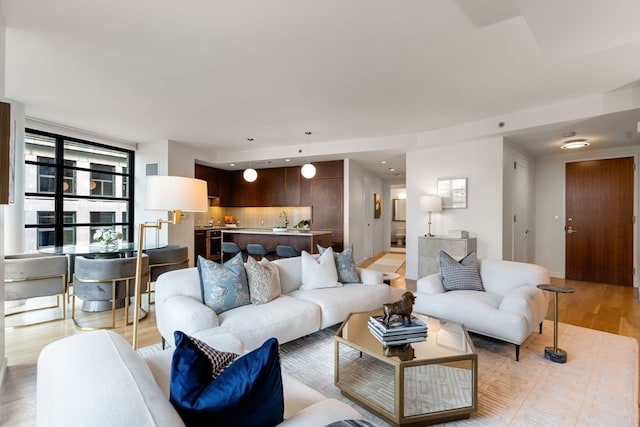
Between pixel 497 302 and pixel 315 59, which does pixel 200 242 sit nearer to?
pixel 315 59

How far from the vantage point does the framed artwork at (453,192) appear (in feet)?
17.6

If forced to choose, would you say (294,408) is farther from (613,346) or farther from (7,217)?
(7,217)

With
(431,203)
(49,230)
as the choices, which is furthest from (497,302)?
(49,230)

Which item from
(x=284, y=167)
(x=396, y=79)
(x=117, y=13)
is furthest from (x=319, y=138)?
(x=117, y=13)

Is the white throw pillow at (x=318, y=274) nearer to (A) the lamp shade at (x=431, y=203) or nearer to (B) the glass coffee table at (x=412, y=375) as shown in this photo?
Result: (B) the glass coffee table at (x=412, y=375)

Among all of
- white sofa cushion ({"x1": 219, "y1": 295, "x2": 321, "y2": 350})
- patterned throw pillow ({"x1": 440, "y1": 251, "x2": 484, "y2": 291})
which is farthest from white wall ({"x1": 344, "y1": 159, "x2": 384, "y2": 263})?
white sofa cushion ({"x1": 219, "y1": 295, "x2": 321, "y2": 350})

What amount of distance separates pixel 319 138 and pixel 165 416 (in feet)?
18.8

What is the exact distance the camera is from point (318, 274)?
3.46 metres

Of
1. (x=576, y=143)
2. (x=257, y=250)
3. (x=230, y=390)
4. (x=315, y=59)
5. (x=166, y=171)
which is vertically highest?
(x=315, y=59)

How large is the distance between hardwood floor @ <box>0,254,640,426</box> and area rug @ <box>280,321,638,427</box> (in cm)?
64

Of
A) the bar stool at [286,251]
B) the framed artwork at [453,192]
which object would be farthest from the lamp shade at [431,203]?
the bar stool at [286,251]

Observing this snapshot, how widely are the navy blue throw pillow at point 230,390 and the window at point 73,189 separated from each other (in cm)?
568

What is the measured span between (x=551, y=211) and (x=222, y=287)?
6.75 metres

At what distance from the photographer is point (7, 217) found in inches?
166
